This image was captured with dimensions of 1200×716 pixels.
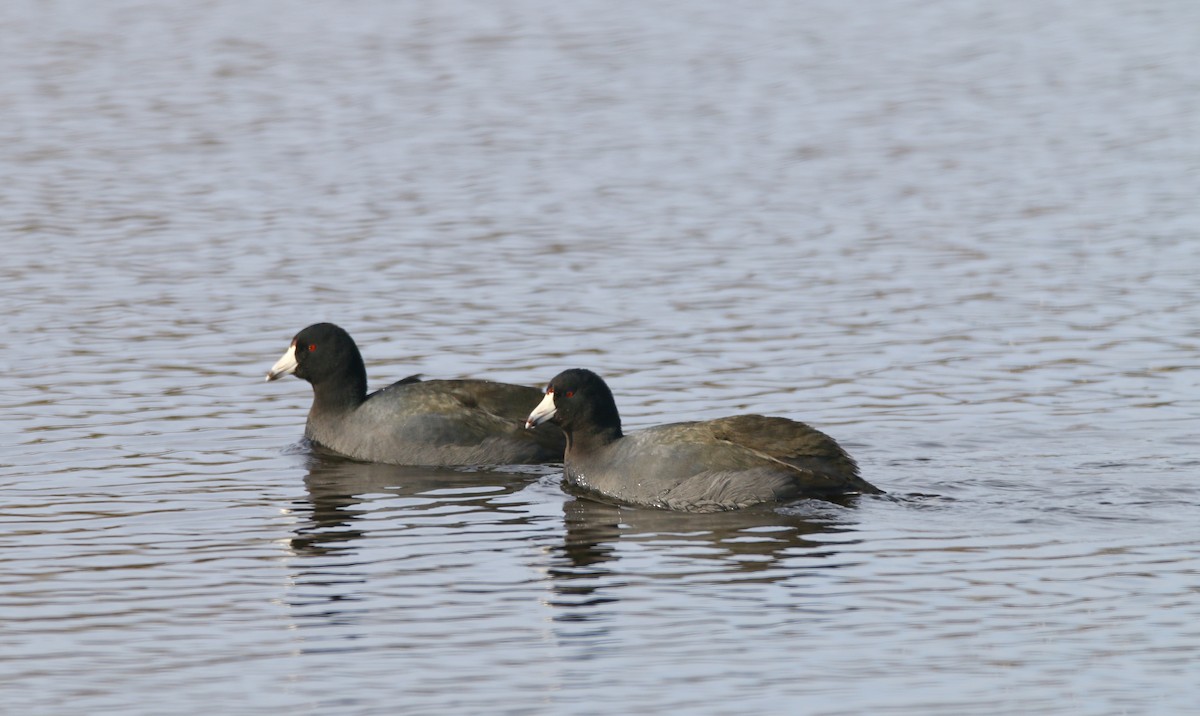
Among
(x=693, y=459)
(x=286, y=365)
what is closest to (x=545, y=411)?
(x=693, y=459)

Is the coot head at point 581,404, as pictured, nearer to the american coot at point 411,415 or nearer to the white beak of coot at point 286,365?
the american coot at point 411,415

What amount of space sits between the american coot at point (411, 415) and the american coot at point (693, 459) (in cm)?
108

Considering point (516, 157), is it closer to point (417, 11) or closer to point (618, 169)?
point (618, 169)

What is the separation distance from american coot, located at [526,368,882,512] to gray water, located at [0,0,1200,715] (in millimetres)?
239

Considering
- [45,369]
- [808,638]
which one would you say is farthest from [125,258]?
Result: [808,638]

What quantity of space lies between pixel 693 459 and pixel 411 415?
2951mm

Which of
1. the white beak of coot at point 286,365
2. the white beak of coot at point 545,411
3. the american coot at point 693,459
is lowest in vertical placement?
the american coot at point 693,459

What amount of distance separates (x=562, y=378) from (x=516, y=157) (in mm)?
14551

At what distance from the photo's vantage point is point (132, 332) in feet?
67.3

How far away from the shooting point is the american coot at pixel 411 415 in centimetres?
1655

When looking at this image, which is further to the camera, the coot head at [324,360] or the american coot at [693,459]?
the coot head at [324,360]

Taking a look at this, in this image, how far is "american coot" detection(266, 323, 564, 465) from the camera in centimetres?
1655

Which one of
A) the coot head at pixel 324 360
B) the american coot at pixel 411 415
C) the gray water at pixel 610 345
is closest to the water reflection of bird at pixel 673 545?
the gray water at pixel 610 345

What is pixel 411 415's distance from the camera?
16703 mm
